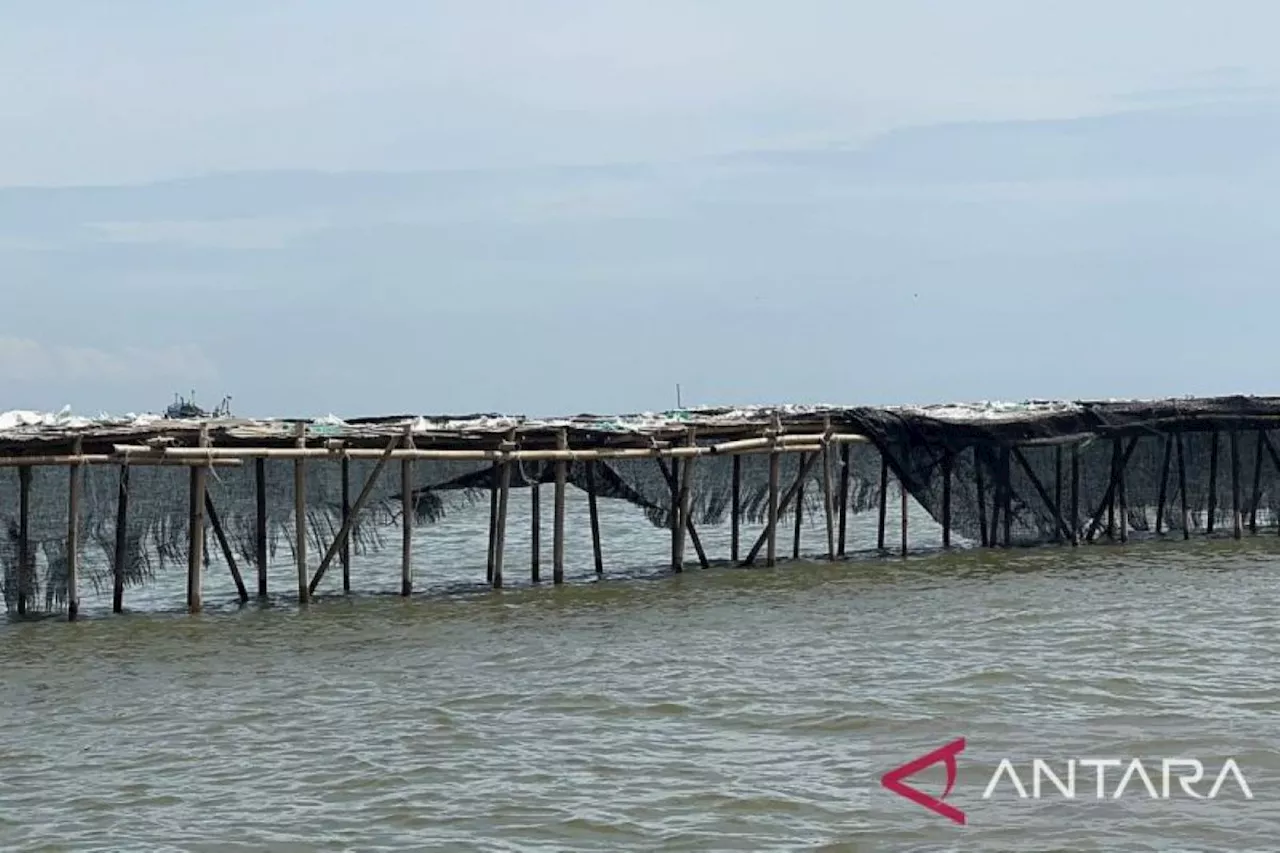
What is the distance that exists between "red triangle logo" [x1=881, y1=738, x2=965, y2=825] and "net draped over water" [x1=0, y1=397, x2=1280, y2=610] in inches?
295

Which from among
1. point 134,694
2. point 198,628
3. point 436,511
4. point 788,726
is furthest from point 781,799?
point 436,511

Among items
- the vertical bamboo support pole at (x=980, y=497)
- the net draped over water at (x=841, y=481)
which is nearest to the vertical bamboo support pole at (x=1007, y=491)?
the net draped over water at (x=841, y=481)

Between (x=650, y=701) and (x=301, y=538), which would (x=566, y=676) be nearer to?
(x=650, y=701)

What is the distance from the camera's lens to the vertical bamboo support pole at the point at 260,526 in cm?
1688

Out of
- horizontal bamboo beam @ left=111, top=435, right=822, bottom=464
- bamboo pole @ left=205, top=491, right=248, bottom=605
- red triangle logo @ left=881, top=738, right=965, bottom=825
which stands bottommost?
red triangle logo @ left=881, top=738, right=965, bottom=825

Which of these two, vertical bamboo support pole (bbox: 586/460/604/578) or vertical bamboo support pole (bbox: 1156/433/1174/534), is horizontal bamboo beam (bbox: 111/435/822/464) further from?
vertical bamboo support pole (bbox: 1156/433/1174/534)

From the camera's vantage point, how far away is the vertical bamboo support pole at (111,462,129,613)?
15.8m

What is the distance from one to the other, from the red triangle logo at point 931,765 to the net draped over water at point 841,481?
24.5ft

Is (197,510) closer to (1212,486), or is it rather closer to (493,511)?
(493,511)

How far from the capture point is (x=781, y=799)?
966 cm

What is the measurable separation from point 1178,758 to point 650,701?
371 centimetres

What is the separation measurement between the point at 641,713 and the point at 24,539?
258 inches

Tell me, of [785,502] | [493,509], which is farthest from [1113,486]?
[493,509]

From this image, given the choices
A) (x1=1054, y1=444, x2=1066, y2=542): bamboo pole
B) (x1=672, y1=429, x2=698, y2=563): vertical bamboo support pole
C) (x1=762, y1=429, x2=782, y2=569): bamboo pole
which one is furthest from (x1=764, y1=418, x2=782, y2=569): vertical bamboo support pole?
(x1=1054, y1=444, x2=1066, y2=542): bamboo pole
